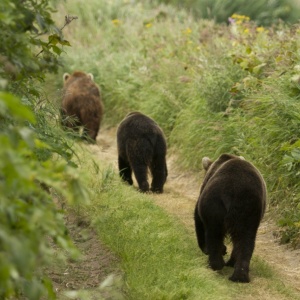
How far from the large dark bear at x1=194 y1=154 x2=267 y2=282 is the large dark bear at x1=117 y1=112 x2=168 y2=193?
3732 millimetres

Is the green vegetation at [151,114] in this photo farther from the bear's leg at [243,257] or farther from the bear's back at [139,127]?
the bear's back at [139,127]

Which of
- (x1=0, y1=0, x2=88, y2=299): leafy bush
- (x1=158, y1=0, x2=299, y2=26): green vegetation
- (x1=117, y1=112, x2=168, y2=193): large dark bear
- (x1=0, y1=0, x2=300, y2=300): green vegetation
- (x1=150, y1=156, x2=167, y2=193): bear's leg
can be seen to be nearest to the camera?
(x1=0, y1=0, x2=88, y2=299): leafy bush

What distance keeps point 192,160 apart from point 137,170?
5.51 ft

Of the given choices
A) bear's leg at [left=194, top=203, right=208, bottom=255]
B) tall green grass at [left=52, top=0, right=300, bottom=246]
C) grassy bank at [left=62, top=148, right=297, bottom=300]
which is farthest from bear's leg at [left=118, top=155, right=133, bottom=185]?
bear's leg at [left=194, top=203, right=208, bottom=255]

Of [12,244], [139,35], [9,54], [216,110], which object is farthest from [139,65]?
[12,244]

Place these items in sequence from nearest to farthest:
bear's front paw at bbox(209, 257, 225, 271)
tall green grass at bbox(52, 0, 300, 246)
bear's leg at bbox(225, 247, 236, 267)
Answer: bear's front paw at bbox(209, 257, 225, 271) < bear's leg at bbox(225, 247, 236, 267) < tall green grass at bbox(52, 0, 300, 246)

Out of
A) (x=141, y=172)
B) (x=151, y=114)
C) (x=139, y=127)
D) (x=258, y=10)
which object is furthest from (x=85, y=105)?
(x=258, y=10)

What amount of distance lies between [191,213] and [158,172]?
1.31m

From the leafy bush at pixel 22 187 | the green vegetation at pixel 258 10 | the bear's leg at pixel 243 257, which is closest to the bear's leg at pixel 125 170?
the bear's leg at pixel 243 257

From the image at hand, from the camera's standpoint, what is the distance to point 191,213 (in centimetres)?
1023

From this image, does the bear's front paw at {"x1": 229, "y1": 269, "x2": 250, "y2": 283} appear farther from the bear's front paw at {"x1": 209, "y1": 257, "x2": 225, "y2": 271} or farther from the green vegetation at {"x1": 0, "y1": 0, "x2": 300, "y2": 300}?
the bear's front paw at {"x1": 209, "y1": 257, "x2": 225, "y2": 271}

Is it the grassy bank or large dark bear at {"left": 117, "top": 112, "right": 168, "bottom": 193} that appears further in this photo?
large dark bear at {"left": 117, "top": 112, "right": 168, "bottom": 193}

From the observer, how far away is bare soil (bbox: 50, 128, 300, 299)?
7539 mm

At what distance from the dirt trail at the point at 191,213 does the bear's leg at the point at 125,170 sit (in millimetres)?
587
